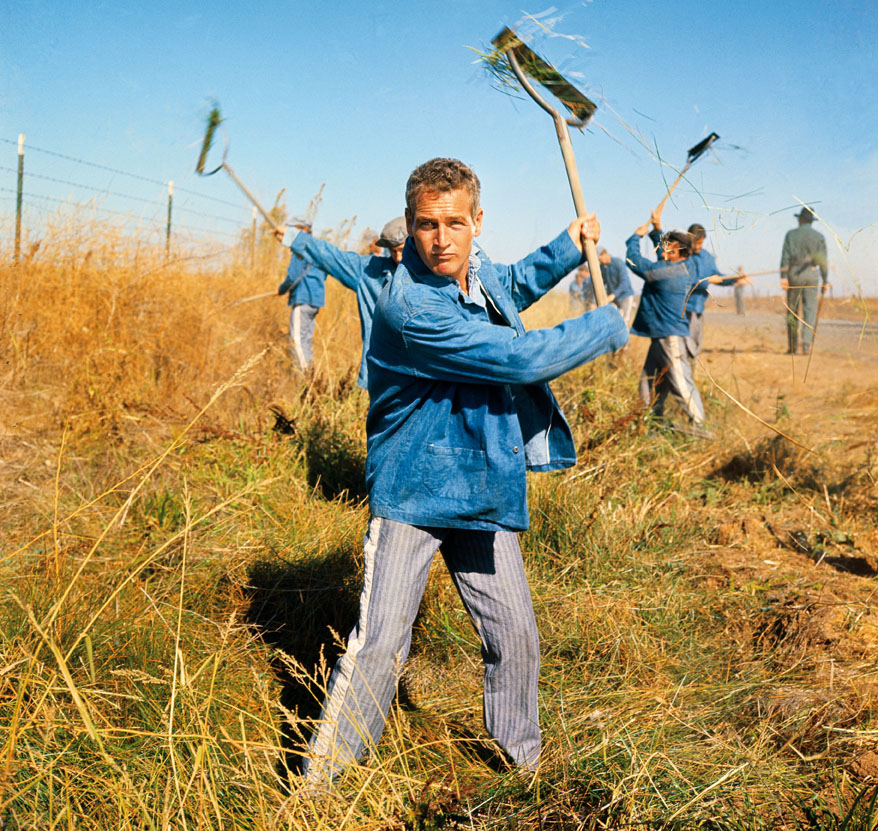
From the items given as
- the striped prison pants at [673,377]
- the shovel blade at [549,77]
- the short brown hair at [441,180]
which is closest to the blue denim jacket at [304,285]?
the striped prison pants at [673,377]

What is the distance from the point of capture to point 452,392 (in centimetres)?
210

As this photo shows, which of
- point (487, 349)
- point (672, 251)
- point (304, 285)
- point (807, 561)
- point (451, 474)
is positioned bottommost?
point (807, 561)

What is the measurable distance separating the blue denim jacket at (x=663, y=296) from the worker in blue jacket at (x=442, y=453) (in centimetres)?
496

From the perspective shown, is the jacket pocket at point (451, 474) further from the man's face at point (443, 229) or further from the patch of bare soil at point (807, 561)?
the patch of bare soil at point (807, 561)

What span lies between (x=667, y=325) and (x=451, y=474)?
17.3 ft

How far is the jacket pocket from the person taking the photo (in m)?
2.05

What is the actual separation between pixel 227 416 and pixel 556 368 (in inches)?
160

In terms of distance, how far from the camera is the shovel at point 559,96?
2.35m

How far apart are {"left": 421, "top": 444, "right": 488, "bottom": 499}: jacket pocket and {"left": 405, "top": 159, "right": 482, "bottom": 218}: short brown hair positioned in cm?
69

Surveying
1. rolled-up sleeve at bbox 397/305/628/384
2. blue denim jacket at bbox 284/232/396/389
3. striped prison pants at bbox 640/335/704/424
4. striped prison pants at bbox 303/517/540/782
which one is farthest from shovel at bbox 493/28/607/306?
striped prison pants at bbox 640/335/704/424

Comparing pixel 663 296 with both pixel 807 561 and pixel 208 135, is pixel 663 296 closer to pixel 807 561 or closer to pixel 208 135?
pixel 807 561

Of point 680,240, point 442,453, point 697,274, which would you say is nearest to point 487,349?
point 442,453

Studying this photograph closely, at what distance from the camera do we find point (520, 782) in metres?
2.12

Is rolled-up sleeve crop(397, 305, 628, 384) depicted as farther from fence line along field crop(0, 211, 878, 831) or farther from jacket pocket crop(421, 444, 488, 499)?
fence line along field crop(0, 211, 878, 831)
